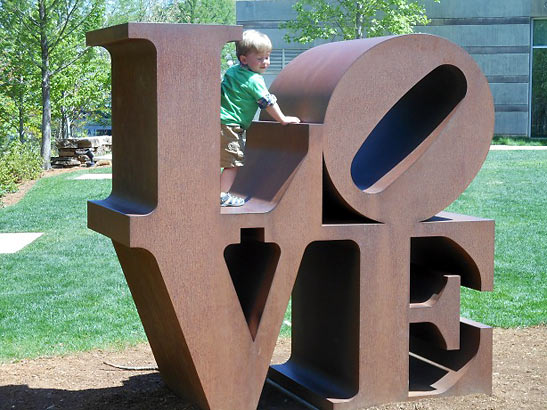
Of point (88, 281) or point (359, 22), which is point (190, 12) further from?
point (88, 281)

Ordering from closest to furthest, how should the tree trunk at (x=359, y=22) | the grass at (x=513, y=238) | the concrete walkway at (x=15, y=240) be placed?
the grass at (x=513, y=238)
the concrete walkway at (x=15, y=240)
the tree trunk at (x=359, y=22)

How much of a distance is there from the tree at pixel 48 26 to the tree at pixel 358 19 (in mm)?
9506


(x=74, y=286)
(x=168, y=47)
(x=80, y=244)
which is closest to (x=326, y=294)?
(x=168, y=47)

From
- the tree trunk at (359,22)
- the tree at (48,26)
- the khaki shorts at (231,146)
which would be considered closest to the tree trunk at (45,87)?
the tree at (48,26)

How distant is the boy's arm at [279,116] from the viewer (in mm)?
4254

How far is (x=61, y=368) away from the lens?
5594 mm

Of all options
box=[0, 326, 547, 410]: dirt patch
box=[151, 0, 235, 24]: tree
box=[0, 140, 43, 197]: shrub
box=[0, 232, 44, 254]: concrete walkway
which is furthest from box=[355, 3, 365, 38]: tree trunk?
box=[0, 326, 547, 410]: dirt patch

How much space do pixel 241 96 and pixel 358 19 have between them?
86.1 ft

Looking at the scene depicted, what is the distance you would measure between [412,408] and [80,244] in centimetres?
637

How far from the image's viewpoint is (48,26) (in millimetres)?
21484

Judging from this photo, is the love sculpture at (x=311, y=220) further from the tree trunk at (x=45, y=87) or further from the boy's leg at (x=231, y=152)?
the tree trunk at (x=45, y=87)

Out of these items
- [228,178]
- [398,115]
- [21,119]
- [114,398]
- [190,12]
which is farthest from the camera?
[190,12]

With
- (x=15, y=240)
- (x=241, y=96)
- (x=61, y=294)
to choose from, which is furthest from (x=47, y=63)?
(x=241, y=96)

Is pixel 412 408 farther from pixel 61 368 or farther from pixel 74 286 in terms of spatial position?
pixel 74 286
